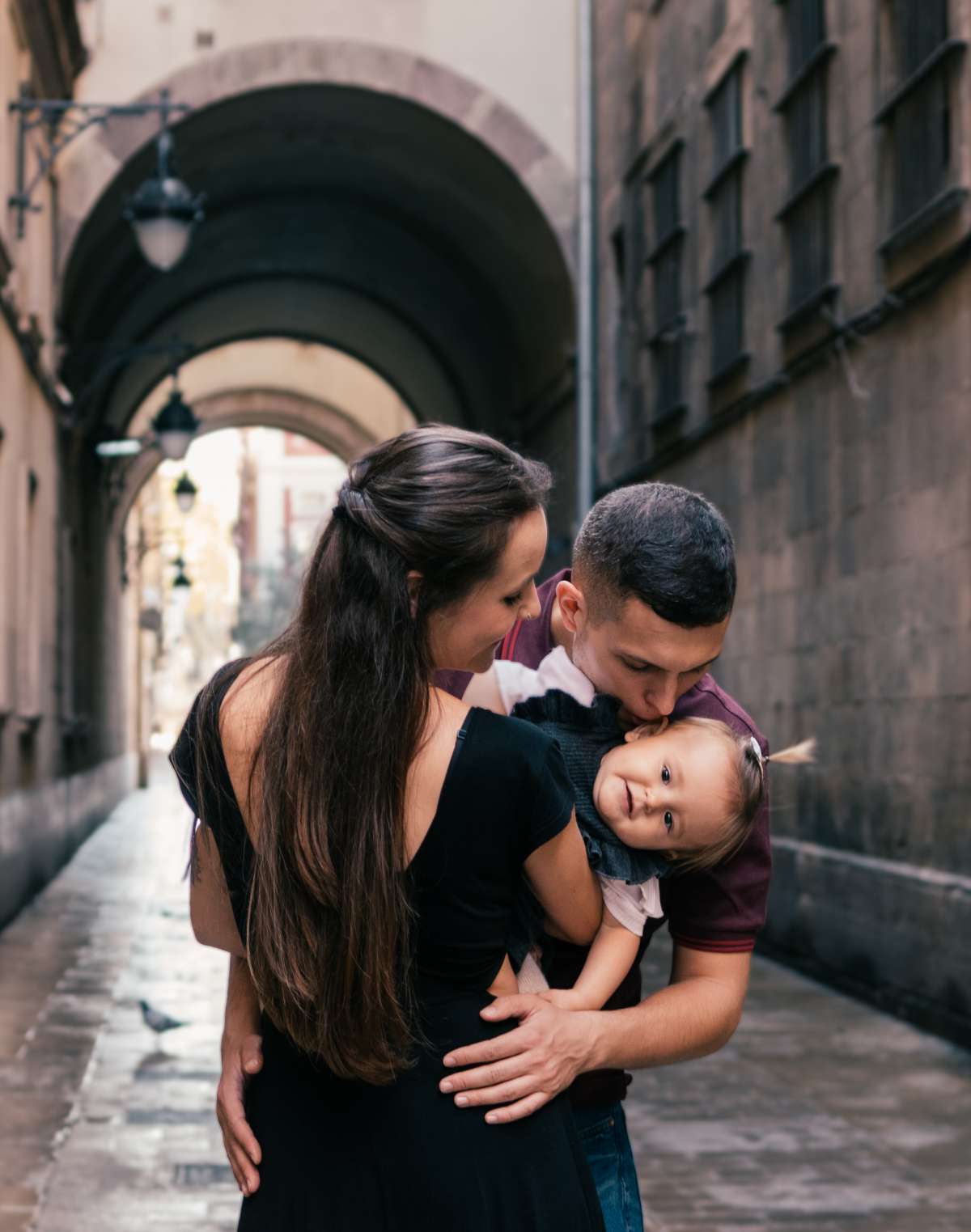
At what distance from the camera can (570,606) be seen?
262 centimetres

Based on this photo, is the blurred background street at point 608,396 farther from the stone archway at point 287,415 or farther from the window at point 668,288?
the stone archway at point 287,415

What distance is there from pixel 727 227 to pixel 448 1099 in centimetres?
1184

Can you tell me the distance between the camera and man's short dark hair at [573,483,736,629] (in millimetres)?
2396

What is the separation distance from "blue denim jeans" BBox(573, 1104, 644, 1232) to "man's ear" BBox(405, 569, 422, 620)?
831mm

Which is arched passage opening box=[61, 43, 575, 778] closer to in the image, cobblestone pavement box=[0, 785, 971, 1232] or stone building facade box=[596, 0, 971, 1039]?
stone building facade box=[596, 0, 971, 1039]

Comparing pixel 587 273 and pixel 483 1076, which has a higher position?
pixel 587 273

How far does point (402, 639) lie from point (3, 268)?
10883 millimetres

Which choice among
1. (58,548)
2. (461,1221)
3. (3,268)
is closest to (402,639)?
(461,1221)

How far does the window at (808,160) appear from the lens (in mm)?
11133

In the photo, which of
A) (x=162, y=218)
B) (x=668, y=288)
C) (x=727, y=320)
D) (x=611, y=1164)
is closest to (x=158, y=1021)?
(x=162, y=218)

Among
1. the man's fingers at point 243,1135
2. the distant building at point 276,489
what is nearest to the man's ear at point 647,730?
the man's fingers at point 243,1135

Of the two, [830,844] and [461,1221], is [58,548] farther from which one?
[461,1221]

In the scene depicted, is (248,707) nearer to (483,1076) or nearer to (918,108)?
(483,1076)

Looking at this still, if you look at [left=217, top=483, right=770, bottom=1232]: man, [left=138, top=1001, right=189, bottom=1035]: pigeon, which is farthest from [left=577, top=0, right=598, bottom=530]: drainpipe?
[left=217, top=483, right=770, bottom=1232]: man
